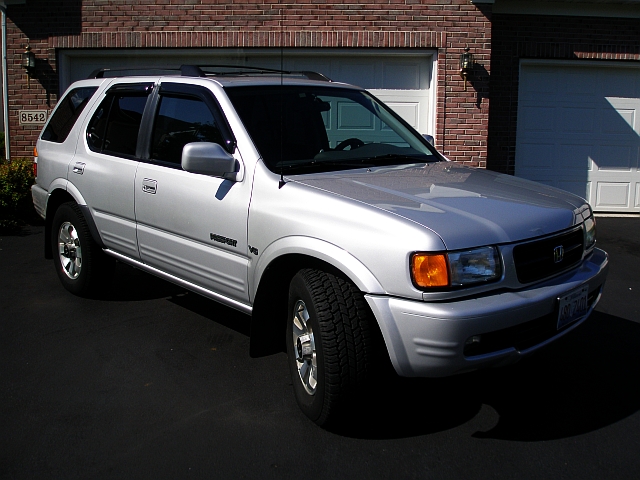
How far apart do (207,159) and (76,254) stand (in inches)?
100.0

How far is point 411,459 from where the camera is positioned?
11.2 ft

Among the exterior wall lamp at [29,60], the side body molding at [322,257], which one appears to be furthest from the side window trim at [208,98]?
the exterior wall lamp at [29,60]

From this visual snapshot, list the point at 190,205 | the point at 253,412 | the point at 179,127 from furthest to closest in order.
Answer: the point at 179,127, the point at 190,205, the point at 253,412

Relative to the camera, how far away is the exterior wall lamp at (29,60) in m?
10.4

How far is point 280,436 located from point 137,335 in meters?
1.97

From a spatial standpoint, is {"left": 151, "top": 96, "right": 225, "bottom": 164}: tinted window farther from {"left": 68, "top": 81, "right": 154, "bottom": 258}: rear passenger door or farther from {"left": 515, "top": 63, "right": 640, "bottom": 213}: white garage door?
{"left": 515, "top": 63, "right": 640, "bottom": 213}: white garage door

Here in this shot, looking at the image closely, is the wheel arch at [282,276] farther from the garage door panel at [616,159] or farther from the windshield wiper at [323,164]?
the garage door panel at [616,159]

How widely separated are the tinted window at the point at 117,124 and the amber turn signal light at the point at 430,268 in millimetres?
2789

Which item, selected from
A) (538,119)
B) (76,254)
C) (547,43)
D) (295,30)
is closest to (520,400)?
(76,254)

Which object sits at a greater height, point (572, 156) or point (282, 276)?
point (572, 156)

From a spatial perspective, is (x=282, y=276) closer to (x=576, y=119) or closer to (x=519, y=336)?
(x=519, y=336)

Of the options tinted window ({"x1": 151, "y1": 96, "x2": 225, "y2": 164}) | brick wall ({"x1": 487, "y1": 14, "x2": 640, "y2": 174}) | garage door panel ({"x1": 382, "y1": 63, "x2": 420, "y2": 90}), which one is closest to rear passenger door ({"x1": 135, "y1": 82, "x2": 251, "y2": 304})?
tinted window ({"x1": 151, "y1": 96, "x2": 225, "y2": 164})

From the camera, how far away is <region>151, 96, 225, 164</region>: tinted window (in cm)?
460

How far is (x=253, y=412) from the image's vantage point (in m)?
3.92
